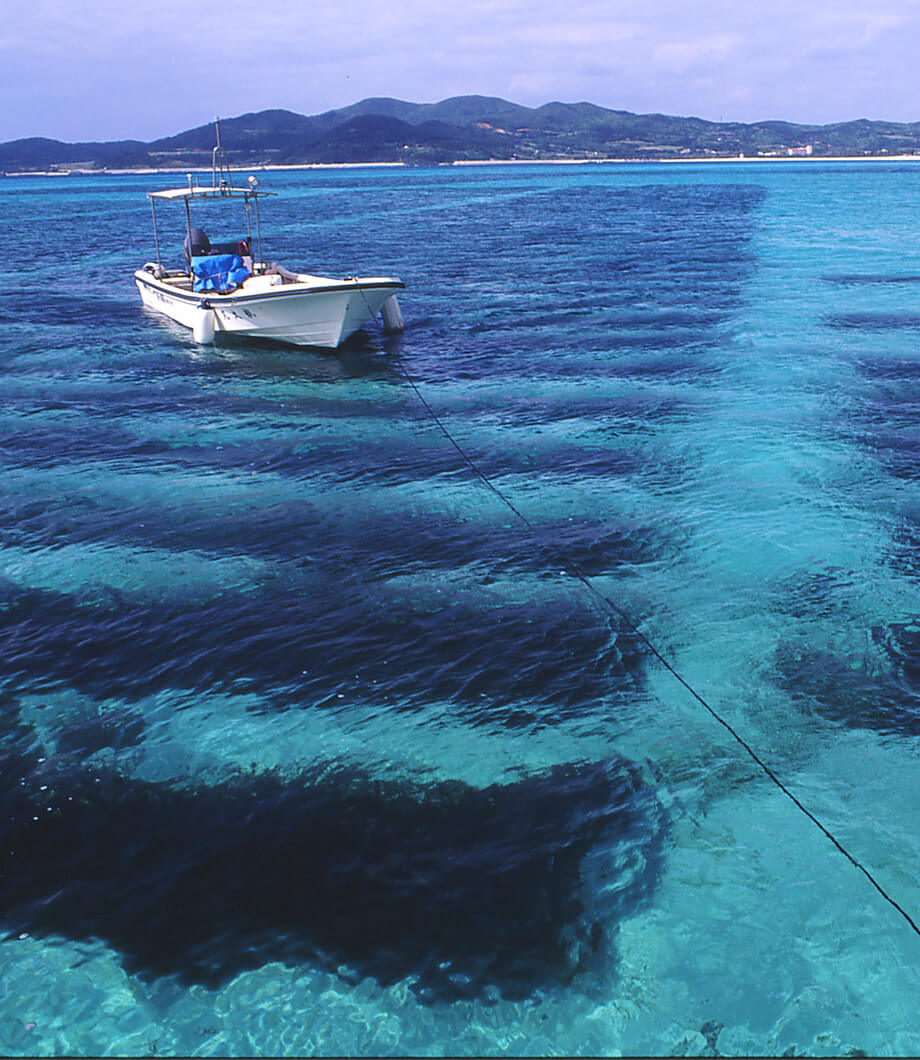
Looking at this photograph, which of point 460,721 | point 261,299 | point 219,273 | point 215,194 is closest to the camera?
point 460,721

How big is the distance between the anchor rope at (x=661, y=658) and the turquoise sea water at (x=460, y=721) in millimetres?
80

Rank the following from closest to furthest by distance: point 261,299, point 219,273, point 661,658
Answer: point 661,658 → point 261,299 → point 219,273

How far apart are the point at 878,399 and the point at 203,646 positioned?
1639 cm

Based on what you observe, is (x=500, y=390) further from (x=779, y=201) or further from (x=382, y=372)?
(x=779, y=201)

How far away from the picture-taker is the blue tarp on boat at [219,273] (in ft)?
90.2

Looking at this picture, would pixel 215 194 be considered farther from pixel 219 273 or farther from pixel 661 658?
pixel 661 658

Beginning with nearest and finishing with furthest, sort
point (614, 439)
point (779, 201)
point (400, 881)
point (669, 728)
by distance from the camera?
point (400, 881), point (669, 728), point (614, 439), point (779, 201)

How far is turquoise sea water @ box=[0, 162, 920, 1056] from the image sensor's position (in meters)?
6.77

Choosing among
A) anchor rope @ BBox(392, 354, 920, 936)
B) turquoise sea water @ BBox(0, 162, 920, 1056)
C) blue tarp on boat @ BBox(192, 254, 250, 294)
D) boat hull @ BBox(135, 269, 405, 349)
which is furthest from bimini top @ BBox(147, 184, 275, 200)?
anchor rope @ BBox(392, 354, 920, 936)

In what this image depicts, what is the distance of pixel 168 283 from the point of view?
30781mm

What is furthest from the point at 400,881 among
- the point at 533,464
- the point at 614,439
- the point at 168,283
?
the point at 168,283

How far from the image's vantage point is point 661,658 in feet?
34.9

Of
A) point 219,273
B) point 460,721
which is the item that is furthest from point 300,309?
point 460,721

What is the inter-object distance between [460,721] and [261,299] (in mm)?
18733
